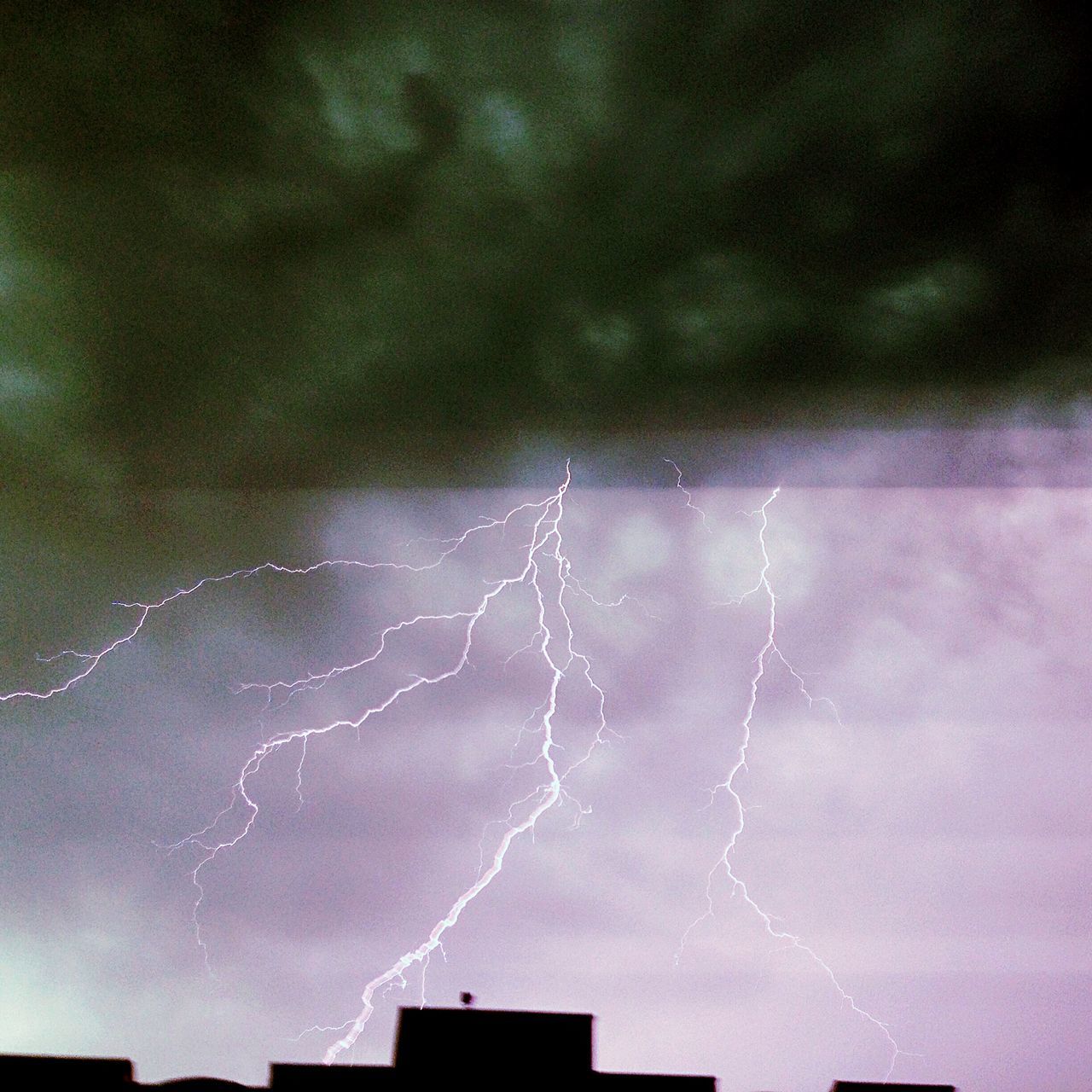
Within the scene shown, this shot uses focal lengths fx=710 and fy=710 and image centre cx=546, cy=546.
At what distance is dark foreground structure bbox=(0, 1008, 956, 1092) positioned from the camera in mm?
4926

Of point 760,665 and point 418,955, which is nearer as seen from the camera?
point 418,955

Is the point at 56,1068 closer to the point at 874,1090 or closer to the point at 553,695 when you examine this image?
the point at 553,695

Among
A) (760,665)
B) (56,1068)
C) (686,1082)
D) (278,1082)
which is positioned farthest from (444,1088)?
(760,665)

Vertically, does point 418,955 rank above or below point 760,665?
below

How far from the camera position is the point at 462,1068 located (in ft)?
17.1

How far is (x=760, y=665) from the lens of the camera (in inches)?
302

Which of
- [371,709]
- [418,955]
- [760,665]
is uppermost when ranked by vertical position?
[760,665]

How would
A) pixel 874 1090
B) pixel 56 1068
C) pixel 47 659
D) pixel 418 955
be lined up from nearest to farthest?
pixel 56 1068 < pixel 874 1090 < pixel 418 955 < pixel 47 659

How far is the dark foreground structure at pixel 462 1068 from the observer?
4.93 meters

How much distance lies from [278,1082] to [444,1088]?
118 centimetres

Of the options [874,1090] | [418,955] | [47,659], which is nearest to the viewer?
[874,1090]

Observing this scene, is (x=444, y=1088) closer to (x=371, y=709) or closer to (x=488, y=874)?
(x=488, y=874)

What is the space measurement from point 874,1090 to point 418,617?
5.71 m

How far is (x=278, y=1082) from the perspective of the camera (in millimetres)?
5035
